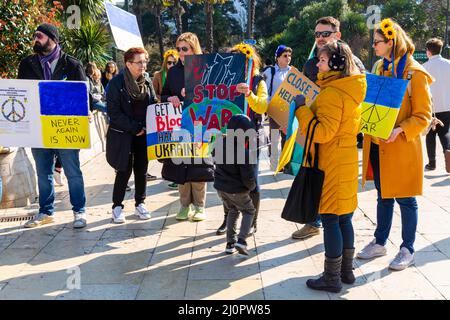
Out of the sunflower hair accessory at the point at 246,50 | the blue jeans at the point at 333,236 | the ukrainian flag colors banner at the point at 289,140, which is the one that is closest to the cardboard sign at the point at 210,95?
the sunflower hair accessory at the point at 246,50

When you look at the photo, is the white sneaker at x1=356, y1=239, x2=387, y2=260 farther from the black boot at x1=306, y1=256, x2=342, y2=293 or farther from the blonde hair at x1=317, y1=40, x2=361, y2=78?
the blonde hair at x1=317, y1=40, x2=361, y2=78

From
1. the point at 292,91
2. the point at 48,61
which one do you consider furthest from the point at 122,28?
the point at 292,91

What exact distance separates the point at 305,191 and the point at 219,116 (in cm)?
156

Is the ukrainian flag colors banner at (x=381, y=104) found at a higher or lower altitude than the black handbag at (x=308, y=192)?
higher

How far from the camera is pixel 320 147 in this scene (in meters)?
3.69

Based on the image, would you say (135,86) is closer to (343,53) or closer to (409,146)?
(343,53)

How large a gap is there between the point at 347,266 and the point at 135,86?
2844 mm

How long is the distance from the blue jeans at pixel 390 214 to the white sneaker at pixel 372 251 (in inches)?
1.8

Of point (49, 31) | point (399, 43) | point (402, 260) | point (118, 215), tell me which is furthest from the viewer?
point (118, 215)

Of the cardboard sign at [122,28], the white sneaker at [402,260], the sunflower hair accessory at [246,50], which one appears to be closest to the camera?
the white sneaker at [402,260]

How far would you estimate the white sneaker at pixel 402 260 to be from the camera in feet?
13.7

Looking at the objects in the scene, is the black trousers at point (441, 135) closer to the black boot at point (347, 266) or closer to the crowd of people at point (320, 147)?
the crowd of people at point (320, 147)

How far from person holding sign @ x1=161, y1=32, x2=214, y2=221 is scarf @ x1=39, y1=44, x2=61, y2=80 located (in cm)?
119

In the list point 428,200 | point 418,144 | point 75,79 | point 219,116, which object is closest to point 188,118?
point 219,116
